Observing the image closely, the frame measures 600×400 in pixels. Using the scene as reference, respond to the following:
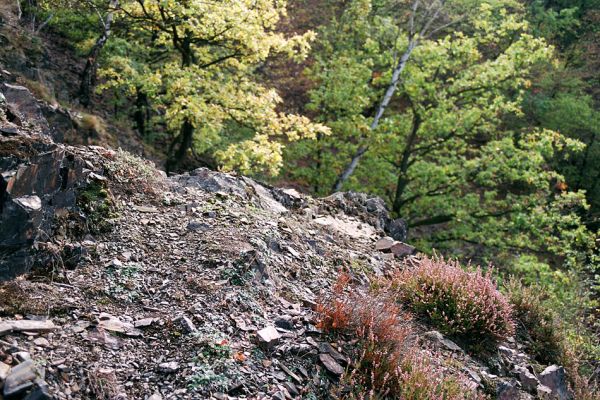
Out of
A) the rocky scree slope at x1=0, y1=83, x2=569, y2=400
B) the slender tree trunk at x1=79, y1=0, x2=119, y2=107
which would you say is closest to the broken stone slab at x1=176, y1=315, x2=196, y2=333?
the rocky scree slope at x1=0, y1=83, x2=569, y2=400

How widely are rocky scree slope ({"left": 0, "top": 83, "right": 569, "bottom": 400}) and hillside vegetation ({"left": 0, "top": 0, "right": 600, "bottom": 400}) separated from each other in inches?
0.9

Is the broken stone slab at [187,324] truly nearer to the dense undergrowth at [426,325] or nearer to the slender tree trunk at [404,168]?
the dense undergrowth at [426,325]

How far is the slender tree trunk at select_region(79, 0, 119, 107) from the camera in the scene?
38.7 ft

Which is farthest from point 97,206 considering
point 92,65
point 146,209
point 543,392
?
point 92,65

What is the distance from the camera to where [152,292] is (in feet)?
17.3

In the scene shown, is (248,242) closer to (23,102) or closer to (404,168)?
(23,102)

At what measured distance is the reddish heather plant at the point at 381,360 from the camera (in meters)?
4.76

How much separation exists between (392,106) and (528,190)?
7.11 m

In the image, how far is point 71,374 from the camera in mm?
3922

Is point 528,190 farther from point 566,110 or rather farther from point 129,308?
point 129,308

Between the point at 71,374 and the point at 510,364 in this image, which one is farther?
the point at 510,364

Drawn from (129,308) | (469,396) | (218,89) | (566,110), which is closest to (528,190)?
(566,110)

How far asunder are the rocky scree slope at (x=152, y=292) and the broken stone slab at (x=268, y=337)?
0.07ft

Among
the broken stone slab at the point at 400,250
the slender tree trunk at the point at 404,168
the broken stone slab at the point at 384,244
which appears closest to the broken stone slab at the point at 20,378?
the broken stone slab at the point at 384,244
